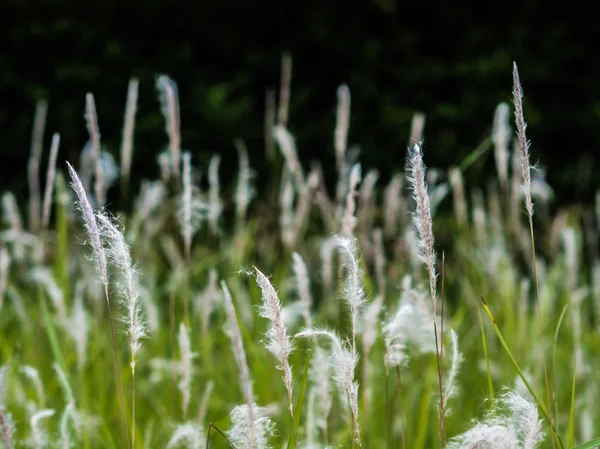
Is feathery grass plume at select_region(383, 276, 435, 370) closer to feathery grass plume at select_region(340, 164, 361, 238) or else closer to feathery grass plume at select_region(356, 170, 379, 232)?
feathery grass plume at select_region(340, 164, 361, 238)

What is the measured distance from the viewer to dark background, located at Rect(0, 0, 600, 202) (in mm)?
3979

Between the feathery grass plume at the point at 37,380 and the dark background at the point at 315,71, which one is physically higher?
the dark background at the point at 315,71

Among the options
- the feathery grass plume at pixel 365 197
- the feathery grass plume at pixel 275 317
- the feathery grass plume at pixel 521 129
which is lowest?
the feathery grass plume at pixel 275 317

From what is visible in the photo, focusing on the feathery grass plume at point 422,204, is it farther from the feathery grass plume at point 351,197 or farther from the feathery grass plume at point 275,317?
the feathery grass plume at point 351,197

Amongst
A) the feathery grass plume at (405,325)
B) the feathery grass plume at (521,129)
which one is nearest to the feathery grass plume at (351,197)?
the feathery grass plume at (405,325)

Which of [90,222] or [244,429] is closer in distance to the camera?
[90,222]

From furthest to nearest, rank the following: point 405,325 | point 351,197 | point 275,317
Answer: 1. point 405,325
2. point 351,197
3. point 275,317

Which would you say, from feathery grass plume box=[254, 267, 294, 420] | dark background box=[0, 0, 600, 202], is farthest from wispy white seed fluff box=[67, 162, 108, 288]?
dark background box=[0, 0, 600, 202]

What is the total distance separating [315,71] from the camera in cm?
427

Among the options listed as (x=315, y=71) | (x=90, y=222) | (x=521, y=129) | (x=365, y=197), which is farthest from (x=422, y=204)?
(x=315, y=71)

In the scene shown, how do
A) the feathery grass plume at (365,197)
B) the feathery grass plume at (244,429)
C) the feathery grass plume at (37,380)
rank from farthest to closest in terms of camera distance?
the feathery grass plume at (365,197)
the feathery grass plume at (37,380)
the feathery grass plume at (244,429)

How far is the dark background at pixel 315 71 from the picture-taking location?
3979 mm

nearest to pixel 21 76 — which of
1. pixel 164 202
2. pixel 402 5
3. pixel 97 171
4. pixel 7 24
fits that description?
pixel 7 24

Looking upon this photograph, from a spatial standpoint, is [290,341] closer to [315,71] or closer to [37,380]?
[37,380]
